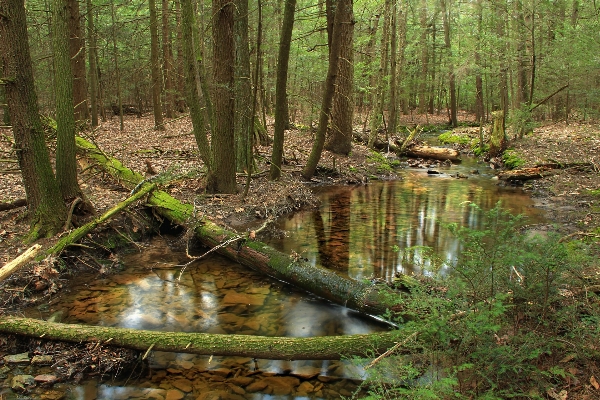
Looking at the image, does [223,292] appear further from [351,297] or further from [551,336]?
[551,336]

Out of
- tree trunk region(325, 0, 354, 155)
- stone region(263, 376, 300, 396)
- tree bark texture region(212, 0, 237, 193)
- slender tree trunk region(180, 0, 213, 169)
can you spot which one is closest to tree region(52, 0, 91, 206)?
slender tree trunk region(180, 0, 213, 169)

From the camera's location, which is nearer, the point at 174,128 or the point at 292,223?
the point at 292,223

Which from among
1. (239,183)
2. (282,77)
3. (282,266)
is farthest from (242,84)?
(282,266)

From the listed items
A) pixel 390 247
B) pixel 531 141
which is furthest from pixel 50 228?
pixel 531 141

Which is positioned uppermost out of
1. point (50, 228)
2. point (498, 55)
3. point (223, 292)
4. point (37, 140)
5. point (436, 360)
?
point (498, 55)

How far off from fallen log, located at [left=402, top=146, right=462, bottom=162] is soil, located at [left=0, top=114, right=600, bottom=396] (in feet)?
7.10

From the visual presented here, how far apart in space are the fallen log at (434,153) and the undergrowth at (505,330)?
1598cm

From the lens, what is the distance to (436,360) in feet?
11.1

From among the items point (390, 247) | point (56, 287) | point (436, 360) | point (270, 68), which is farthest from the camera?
point (270, 68)

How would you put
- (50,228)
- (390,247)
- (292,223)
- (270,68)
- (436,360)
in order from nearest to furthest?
(436,360), (50,228), (390,247), (292,223), (270,68)

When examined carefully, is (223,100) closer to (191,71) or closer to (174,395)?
(191,71)

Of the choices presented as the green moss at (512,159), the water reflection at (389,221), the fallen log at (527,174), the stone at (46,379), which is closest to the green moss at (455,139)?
the green moss at (512,159)

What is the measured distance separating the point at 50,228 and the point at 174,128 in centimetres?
1435

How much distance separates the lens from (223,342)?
4.24m
